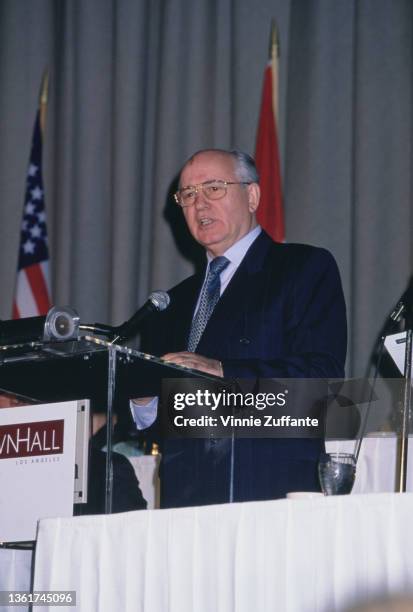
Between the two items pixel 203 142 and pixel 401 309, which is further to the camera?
pixel 203 142

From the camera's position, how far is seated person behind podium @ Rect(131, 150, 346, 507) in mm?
2848

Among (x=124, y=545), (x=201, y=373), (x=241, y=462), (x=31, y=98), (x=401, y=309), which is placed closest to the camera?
(x=124, y=545)

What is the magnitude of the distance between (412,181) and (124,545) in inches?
156

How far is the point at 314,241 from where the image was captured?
18.8ft

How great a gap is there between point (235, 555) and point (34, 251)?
13.2ft

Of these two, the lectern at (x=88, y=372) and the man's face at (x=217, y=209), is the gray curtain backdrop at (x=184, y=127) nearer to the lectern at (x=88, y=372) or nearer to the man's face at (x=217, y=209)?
the man's face at (x=217, y=209)

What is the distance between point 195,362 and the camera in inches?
101

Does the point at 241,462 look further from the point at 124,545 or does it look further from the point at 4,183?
the point at 4,183

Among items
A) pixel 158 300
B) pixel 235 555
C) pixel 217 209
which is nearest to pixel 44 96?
pixel 217 209

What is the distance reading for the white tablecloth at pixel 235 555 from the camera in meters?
1.94

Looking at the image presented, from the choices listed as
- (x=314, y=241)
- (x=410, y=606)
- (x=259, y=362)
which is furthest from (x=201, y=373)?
(x=314, y=241)

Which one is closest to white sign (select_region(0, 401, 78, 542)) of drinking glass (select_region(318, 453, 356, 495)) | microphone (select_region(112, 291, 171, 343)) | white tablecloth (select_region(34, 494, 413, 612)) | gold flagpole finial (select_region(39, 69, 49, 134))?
white tablecloth (select_region(34, 494, 413, 612))

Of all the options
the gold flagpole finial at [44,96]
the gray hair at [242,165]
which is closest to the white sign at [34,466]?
the gray hair at [242,165]

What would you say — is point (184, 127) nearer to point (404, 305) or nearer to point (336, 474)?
point (404, 305)
